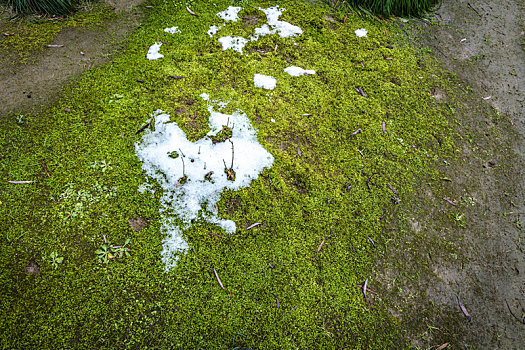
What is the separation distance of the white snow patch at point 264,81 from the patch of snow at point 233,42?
42 cm

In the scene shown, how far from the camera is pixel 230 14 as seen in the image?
3348mm

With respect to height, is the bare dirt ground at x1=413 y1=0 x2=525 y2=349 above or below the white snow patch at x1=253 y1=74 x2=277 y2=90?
below

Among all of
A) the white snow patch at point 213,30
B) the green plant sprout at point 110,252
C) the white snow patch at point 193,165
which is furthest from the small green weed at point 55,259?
the white snow patch at point 213,30

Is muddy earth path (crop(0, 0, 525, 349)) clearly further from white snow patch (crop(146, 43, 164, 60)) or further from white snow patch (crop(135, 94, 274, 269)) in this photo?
white snow patch (crop(135, 94, 274, 269))

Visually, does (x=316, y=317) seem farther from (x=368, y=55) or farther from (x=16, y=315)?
(x=368, y=55)

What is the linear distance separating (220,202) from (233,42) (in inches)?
74.7

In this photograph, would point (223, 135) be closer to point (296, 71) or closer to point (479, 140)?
point (296, 71)

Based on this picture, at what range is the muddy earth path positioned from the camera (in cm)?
199

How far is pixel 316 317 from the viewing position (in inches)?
70.3

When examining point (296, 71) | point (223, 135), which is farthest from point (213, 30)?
point (223, 135)

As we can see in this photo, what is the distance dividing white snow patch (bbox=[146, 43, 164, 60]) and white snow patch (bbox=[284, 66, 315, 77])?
1299 millimetres

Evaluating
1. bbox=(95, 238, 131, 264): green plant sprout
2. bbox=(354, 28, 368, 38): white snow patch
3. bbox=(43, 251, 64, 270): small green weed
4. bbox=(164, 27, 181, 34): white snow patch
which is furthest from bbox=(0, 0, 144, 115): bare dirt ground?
bbox=(354, 28, 368, 38): white snow patch

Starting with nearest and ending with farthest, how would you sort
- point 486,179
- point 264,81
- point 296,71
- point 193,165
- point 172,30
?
point 193,165
point 486,179
point 264,81
point 296,71
point 172,30

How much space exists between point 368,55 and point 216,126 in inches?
78.4
